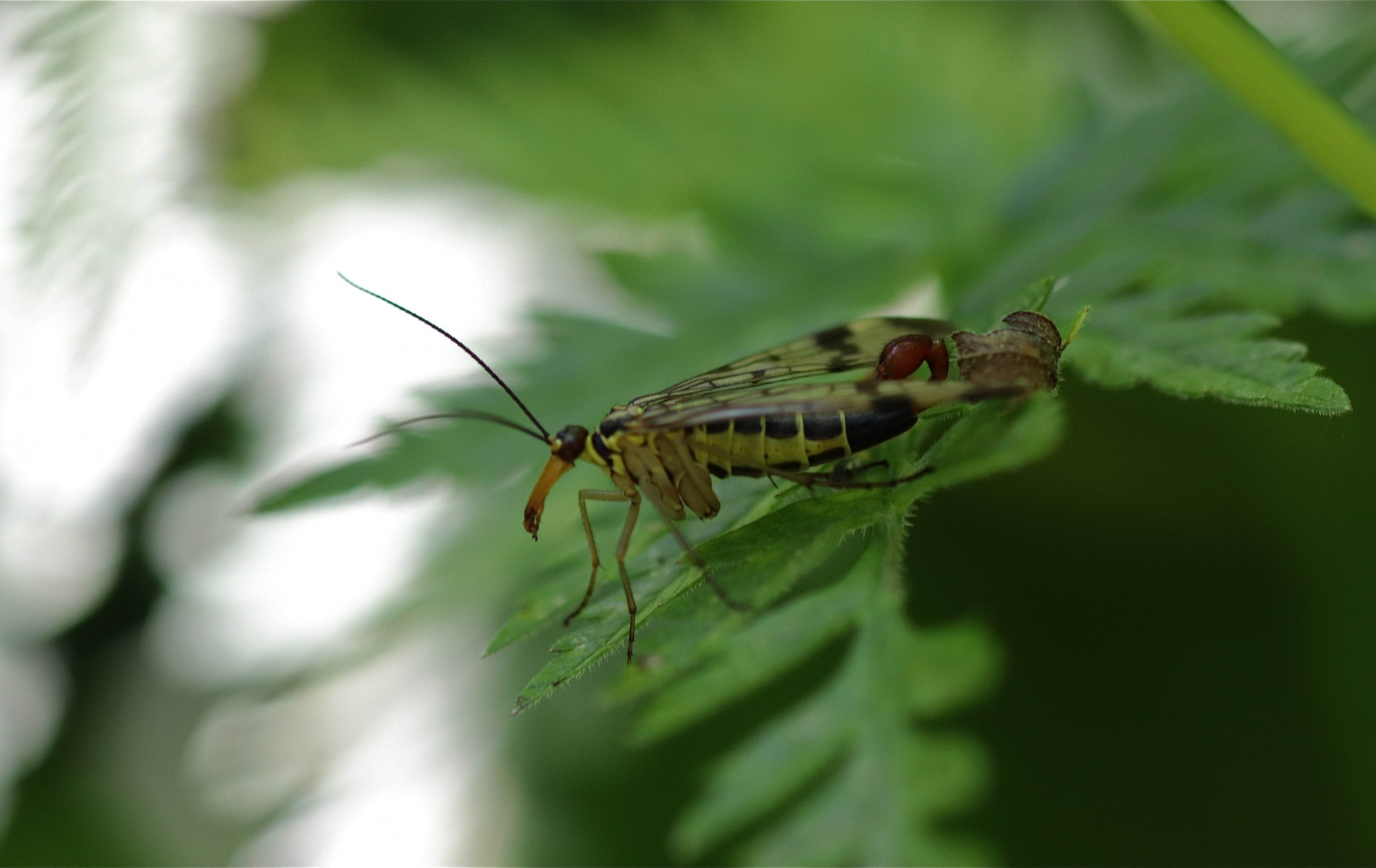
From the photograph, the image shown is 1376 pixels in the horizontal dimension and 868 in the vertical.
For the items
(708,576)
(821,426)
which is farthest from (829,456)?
(708,576)

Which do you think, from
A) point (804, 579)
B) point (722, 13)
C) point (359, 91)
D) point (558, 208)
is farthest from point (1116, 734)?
point (359, 91)

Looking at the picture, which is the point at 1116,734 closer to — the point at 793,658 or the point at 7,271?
the point at 793,658

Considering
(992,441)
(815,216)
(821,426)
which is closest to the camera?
(992,441)

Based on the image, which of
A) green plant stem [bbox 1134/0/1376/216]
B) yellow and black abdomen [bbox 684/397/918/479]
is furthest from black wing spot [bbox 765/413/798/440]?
green plant stem [bbox 1134/0/1376/216]

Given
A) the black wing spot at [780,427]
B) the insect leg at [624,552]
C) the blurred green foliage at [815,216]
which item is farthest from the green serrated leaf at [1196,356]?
the insect leg at [624,552]

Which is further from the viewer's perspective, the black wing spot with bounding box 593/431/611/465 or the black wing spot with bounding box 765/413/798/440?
the black wing spot with bounding box 593/431/611/465

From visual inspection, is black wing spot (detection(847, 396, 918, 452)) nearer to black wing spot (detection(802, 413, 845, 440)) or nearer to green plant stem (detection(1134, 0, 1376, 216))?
black wing spot (detection(802, 413, 845, 440))

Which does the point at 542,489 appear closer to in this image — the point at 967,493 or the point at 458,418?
the point at 458,418
